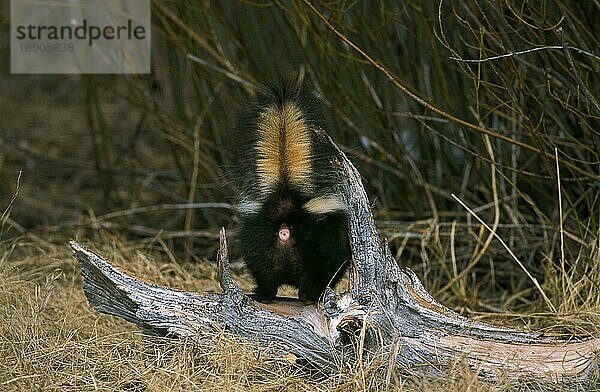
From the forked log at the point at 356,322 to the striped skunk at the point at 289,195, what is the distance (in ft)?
0.22

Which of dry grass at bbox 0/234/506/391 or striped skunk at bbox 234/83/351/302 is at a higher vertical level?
striped skunk at bbox 234/83/351/302

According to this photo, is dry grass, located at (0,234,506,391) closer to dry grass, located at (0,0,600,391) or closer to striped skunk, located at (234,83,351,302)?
dry grass, located at (0,0,600,391)

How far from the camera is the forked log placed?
108 inches

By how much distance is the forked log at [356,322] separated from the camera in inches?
108

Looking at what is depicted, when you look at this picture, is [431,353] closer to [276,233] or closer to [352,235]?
[352,235]

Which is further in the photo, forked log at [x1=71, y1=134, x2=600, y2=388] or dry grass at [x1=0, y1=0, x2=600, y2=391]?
dry grass at [x1=0, y1=0, x2=600, y2=391]

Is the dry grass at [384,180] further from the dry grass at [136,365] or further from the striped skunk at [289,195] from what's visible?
the striped skunk at [289,195]

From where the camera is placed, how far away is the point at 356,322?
277 centimetres

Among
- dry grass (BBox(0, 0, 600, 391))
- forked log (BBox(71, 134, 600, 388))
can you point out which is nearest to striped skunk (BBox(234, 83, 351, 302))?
forked log (BBox(71, 134, 600, 388))

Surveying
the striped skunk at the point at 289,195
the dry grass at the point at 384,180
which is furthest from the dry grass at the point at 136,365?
the striped skunk at the point at 289,195

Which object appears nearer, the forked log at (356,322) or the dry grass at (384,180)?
the forked log at (356,322)

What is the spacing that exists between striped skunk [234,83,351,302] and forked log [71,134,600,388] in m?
0.07

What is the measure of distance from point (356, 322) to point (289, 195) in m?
0.45

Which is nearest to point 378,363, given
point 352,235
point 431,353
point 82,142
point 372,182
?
point 431,353
